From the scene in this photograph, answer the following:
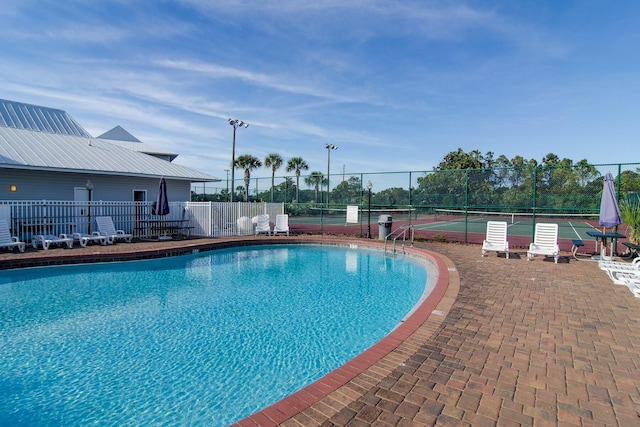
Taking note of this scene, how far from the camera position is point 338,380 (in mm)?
2867

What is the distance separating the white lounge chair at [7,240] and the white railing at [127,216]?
74 centimetres

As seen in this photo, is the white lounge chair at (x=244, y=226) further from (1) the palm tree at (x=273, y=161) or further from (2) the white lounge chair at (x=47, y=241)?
(1) the palm tree at (x=273, y=161)

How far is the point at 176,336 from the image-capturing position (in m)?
4.68

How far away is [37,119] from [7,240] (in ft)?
41.8

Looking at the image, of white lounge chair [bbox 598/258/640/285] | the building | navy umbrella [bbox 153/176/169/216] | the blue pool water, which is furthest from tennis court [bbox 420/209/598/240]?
the building

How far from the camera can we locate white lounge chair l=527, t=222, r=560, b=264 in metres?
8.95

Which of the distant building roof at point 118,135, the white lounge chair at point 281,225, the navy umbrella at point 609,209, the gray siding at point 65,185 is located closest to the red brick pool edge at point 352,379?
the navy umbrella at point 609,209

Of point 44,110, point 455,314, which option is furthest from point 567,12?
point 44,110

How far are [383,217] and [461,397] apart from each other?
11.0m

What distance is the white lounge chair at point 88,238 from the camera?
11.4 meters

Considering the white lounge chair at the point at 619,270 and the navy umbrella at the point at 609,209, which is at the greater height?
the navy umbrella at the point at 609,209

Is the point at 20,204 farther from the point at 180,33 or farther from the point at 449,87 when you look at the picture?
the point at 449,87

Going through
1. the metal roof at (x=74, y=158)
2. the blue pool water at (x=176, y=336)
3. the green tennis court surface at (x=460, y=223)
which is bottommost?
the blue pool water at (x=176, y=336)

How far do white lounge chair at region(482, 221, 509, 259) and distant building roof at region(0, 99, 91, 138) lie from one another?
2193cm
